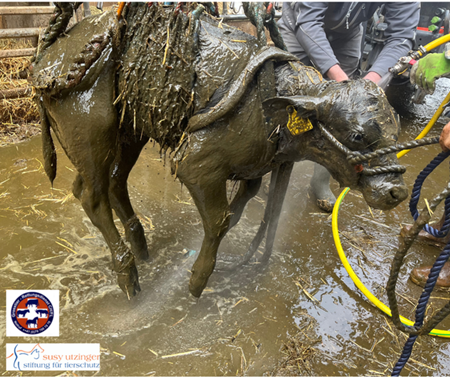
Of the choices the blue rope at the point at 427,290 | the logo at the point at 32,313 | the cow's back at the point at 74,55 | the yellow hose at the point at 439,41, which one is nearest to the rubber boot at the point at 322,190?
the yellow hose at the point at 439,41

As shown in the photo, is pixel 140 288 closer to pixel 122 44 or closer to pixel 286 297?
pixel 286 297

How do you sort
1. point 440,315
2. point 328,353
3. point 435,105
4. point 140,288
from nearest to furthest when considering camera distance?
point 440,315 → point 328,353 → point 140,288 → point 435,105

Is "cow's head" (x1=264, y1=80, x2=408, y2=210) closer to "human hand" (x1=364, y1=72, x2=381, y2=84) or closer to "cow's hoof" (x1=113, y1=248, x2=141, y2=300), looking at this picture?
"human hand" (x1=364, y1=72, x2=381, y2=84)

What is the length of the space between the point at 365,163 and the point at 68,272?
95.4 inches

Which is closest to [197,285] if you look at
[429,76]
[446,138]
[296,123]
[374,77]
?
[296,123]

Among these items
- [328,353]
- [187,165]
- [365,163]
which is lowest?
[328,353]

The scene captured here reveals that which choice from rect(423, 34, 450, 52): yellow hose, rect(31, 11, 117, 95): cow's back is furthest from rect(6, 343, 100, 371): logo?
rect(423, 34, 450, 52): yellow hose

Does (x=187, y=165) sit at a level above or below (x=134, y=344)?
above

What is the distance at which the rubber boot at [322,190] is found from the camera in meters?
3.92

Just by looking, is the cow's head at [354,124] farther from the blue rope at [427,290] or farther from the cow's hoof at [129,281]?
the cow's hoof at [129,281]

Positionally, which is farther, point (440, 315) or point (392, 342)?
point (392, 342)

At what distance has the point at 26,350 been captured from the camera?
7.21 ft

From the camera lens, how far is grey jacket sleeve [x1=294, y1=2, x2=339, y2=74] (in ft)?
9.78

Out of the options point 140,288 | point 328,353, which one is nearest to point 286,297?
point 328,353
